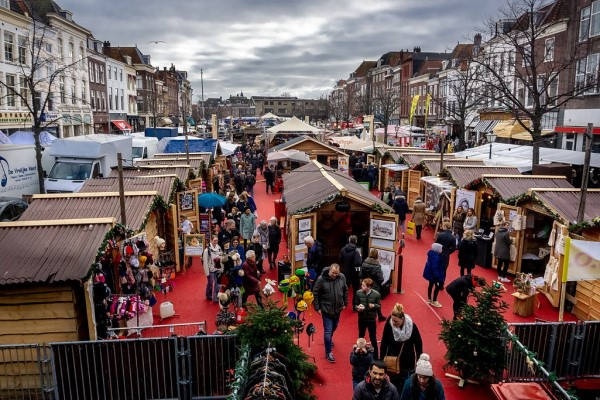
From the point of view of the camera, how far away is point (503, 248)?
13055 mm

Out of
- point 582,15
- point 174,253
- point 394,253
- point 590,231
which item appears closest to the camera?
point 590,231

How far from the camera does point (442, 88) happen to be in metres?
56.4

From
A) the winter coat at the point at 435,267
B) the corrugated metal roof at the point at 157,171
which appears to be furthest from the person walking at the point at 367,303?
the corrugated metal roof at the point at 157,171

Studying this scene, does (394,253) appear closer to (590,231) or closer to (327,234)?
(327,234)

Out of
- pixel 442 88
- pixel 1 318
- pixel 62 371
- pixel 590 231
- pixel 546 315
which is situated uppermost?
pixel 442 88

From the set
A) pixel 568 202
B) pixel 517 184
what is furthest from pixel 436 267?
pixel 517 184

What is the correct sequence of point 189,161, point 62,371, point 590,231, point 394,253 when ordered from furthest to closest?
point 189,161 < point 394,253 < point 590,231 < point 62,371

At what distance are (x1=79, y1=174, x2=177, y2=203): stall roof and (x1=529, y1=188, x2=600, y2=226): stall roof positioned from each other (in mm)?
9862

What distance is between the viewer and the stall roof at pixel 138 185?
13.3 m

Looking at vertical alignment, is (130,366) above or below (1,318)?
below

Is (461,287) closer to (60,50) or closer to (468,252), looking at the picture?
(468,252)

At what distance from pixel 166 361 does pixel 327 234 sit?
7800 mm

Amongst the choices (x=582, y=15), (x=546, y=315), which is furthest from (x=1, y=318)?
(x=582, y=15)

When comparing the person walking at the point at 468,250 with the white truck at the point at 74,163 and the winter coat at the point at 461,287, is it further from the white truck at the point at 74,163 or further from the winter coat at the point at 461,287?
the white truck at the point at 74,163
